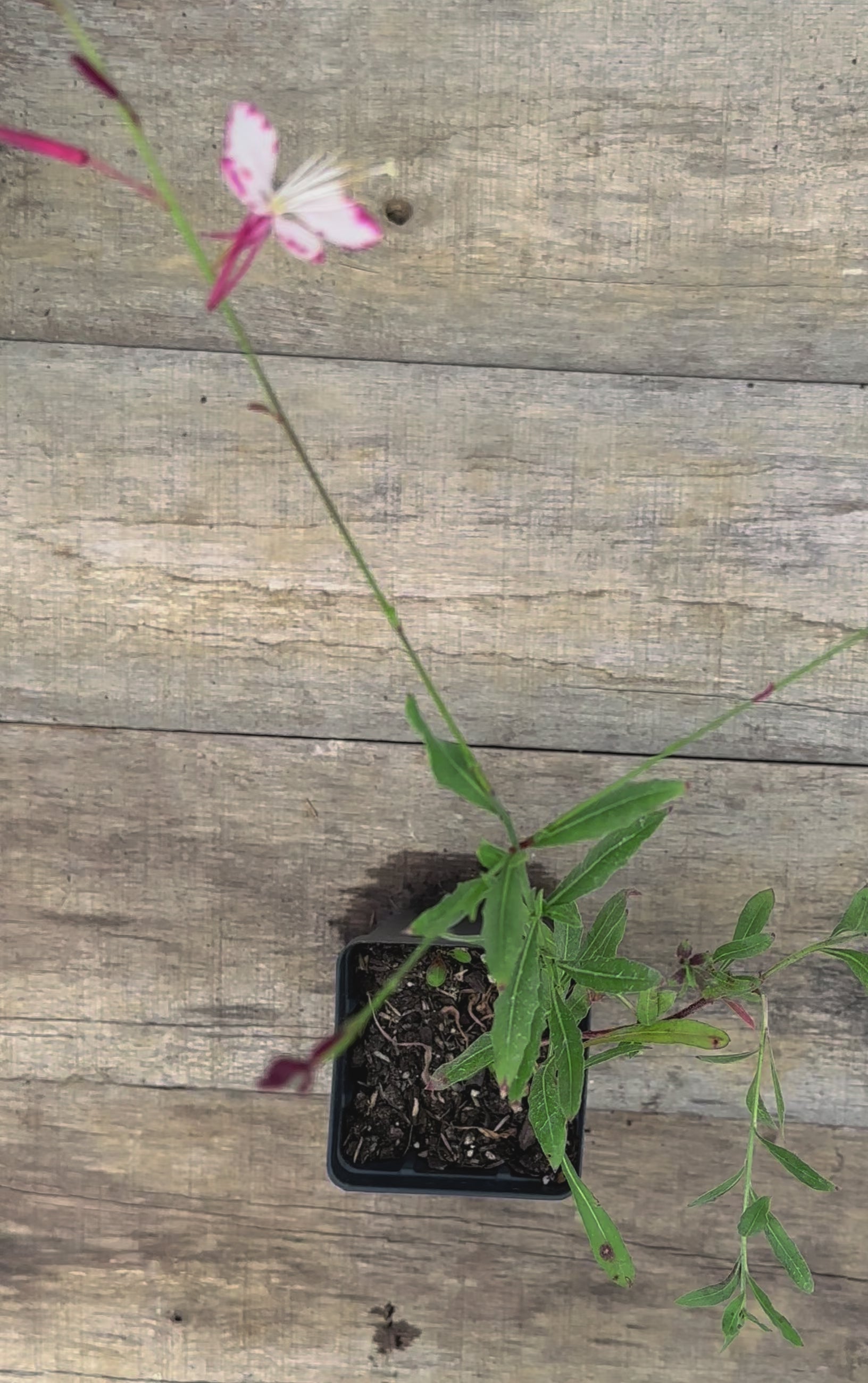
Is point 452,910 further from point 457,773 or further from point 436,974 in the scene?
point 436,974

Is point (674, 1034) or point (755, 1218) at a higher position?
point (674, 1034)

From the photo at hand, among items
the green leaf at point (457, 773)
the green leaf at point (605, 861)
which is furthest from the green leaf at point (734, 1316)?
the green leaf at point (457, 773)

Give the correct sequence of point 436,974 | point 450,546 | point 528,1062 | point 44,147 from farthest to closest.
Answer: point 450,546 → point 436,974 → point 528,1062 → point 44,147

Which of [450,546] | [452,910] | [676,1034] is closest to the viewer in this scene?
[452,910]

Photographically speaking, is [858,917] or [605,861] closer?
[605,861]

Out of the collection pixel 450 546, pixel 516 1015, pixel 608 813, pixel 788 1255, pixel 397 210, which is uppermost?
pixel 397 210

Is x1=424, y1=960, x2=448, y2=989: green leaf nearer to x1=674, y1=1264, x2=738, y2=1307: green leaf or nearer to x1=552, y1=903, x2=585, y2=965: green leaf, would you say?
x1=552, y1=903, x2=585, y2=965: green leaf

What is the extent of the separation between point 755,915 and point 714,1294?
293mm

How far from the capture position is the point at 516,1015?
2.02 ft

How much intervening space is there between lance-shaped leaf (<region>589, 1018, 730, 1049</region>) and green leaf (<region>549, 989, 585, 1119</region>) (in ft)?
0.20

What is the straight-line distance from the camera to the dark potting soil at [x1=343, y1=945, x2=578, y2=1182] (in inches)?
34.2

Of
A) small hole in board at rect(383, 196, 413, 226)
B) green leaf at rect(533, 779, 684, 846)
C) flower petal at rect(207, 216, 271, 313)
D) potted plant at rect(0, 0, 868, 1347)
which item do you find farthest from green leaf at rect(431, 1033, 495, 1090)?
small hole in board at rect(383, 196, 413, 226)

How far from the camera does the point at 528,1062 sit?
64cm

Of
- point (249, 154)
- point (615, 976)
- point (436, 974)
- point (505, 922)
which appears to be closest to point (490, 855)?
point (505, 922)
